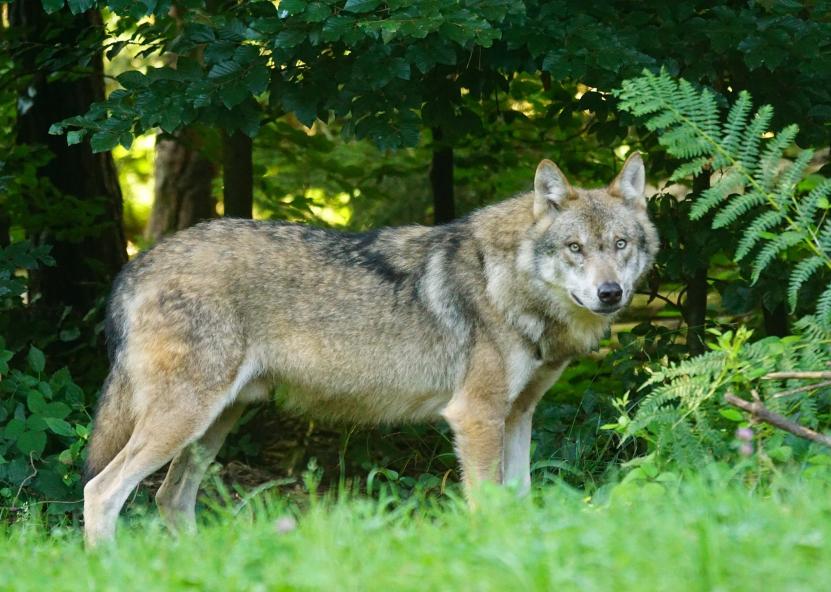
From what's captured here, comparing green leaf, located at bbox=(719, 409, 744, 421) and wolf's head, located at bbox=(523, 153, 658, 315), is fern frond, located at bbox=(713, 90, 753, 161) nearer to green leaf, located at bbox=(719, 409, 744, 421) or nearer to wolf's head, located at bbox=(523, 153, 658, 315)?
wolf's head, located at bbox=(523, 153, 658, 315)

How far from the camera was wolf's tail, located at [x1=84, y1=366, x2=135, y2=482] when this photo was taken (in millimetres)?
6305

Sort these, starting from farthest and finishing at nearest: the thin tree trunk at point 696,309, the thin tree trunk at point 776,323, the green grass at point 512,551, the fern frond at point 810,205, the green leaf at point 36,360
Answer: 1. the thin tree trunk at point 776,323
2. the thin tree trunk at point 696,309
3. the green leaf at point 36,360
4. the fern frond at point 810,205
5. the green grass at point 512,551

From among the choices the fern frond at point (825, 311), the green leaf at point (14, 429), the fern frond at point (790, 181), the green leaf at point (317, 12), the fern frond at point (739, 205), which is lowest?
the green leaf at point (14, 429)

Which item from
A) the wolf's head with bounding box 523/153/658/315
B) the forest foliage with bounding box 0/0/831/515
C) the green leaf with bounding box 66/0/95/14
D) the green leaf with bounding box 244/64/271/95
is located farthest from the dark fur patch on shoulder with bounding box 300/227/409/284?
the green leaf with bounding box 66/0/95/14

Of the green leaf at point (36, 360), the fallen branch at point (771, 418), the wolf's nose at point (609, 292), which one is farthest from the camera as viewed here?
the green leaf at point (36, 360)

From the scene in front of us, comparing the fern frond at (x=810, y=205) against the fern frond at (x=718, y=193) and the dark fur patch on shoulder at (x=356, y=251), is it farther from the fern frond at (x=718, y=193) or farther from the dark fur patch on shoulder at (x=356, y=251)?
the dark fur patch on shoulder at (x=356, y=251)

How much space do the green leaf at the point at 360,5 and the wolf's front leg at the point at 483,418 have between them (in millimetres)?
1969

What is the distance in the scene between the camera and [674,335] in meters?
7.97

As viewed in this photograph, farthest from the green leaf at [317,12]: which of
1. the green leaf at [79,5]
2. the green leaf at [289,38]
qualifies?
the green leaf at [79,5]

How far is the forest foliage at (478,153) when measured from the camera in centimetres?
527

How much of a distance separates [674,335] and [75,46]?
15.4 ft

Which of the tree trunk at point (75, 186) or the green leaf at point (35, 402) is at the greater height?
the tree trunk at point (75, 186)

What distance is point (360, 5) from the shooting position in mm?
5520

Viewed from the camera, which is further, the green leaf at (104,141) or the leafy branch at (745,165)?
the green leaf at (104,141)
